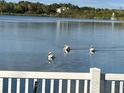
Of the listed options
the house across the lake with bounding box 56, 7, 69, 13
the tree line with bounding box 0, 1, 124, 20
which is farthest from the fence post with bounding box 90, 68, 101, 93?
the house across the lake with bounding box 56, 7, 69, 13

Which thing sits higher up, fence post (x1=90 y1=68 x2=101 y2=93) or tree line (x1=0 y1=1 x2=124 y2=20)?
fence post (x1=90 y1=68 x2=101 y2=93)

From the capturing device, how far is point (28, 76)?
790 centimetres

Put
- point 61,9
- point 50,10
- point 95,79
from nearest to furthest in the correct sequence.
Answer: point 95,79 < point 61,9 < point 50,10

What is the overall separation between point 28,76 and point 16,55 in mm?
25742

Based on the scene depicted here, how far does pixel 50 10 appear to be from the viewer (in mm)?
185500

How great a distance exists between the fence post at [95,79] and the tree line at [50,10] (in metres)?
156

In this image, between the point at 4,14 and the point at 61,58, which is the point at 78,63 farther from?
the point at 4,14

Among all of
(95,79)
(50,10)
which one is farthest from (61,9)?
(95,79)

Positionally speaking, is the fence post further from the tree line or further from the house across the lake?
the house across the lake

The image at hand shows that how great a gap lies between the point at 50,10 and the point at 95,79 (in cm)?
17833

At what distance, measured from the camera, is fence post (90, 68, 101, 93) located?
7820 millimetres

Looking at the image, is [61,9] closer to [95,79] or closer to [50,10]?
[50,10]

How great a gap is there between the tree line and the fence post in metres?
156

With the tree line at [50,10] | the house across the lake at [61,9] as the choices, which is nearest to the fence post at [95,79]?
the tree line at [50,10]
